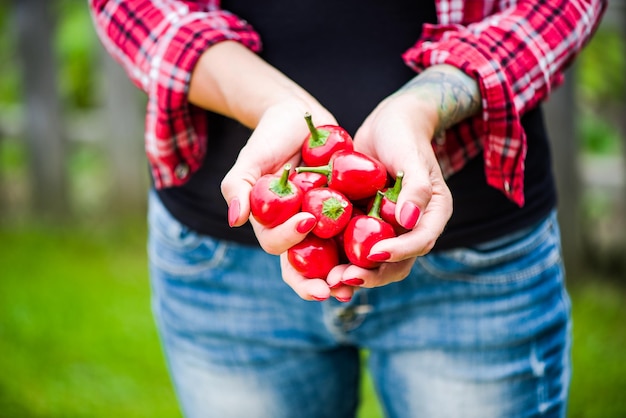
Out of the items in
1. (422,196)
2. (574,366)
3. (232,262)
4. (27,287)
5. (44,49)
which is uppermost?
(422,196)

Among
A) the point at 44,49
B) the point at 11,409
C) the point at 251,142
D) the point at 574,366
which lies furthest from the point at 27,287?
the point at 251,142

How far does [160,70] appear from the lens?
1269 mm

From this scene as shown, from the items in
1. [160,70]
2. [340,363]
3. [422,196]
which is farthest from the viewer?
[340,363]

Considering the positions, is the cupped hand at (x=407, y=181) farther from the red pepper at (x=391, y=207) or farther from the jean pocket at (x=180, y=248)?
the jean pocket at (x=180, y=248)

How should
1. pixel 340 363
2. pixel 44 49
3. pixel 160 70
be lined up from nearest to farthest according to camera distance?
pixel 160 70, pixel 340 363, pixel 44 49

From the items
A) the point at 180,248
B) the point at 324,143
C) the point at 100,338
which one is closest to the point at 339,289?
the point at 324,143

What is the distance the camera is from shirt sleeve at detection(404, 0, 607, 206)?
119 centimetres

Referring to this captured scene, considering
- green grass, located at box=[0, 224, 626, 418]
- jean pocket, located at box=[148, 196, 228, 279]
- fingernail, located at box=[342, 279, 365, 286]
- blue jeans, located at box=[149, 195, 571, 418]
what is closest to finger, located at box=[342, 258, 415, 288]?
fingernail, located at box=[342, 279, 365, 286]

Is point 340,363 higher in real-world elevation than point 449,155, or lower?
lower

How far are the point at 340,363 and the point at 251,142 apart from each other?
562 mm

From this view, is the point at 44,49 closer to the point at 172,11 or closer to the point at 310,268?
the point at 172,11

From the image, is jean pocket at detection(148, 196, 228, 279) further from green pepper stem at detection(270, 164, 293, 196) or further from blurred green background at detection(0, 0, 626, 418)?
blurred green background at detection(0, 0, 626, 418)

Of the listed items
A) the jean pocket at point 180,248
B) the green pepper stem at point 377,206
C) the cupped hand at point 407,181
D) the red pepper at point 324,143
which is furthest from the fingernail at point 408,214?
the jean pocket at point 180,248

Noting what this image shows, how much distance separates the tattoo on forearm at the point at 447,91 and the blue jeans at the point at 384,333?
245 millimetres
